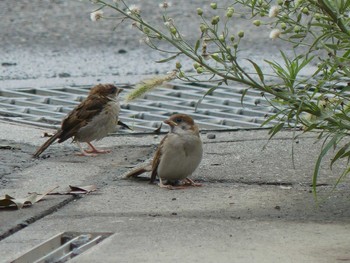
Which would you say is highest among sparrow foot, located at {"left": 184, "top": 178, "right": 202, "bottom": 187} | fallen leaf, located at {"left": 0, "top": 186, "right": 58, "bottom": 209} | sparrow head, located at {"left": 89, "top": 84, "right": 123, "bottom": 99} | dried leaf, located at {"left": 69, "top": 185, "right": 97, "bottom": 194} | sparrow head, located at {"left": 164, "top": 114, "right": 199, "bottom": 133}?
sparrow head, located at {"left": 89, "top": 84, "right": 123, "bottom": 99}

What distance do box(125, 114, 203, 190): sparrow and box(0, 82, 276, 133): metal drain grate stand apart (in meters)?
1.41

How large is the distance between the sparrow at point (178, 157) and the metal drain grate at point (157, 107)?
1.41 meters

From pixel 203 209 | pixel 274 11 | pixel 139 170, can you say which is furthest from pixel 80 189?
pixel 274 11

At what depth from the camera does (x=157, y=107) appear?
8930 mm

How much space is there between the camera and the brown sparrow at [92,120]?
7.61 metres

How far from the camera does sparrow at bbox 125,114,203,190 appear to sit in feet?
21.3

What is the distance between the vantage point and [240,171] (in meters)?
6.77

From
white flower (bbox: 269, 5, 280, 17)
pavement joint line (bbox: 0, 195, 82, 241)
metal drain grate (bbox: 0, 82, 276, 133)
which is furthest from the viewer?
metal drain grate (bbox: 0, 82, 276, 133)

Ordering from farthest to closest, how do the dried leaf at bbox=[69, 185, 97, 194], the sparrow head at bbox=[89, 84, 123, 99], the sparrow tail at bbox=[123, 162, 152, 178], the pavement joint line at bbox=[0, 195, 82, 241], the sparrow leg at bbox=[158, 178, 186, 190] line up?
the sparrow head at bbox=[89, 84, 123, 99] < the sparrow tail at bbox=[123, 162, 152, 178] < the sparrow leg at bbox=[158, 178, 186, 190] < the dried leaf at bbox=[69, 185, 97, 194] < the pavement joint line at bbox=[0, 195, 82, 241]

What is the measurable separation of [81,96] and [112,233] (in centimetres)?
403

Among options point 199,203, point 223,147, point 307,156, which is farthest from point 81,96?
point 199,203

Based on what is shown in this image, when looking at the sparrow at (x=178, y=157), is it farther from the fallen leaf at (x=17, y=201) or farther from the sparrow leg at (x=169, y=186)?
the fallen leaf at (x=17, y=201)

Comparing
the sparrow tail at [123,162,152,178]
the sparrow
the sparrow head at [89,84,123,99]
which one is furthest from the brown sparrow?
the sparrow

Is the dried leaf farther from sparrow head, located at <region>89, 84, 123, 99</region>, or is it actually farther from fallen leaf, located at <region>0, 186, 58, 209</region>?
sparrow head, located at <region>89, 84, 123, 99</region>
